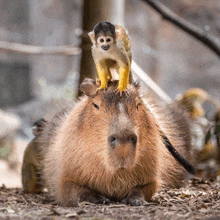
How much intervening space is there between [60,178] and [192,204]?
38.7 inches

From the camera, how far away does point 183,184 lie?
3527 millimetres

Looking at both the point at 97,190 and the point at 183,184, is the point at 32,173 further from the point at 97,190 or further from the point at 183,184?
the point at 183,184

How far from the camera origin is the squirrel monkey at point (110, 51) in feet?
7.45

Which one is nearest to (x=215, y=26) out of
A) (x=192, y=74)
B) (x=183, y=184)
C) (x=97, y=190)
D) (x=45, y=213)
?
(x=192, y=74)

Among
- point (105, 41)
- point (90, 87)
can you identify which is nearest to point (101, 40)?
point (105, 41)

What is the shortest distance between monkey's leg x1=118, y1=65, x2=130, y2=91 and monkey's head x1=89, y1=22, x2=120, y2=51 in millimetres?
175

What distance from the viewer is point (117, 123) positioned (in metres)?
2.30

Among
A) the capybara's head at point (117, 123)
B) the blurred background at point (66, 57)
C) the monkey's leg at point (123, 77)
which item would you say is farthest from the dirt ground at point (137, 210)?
the blurred background at point (66, 57)

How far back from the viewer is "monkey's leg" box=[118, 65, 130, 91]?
240 centimetres

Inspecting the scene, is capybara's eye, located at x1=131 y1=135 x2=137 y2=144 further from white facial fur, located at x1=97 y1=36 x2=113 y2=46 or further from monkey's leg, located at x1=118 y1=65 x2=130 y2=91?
white facial fur, located at x1=97 y1=36 x2=113 y2=46

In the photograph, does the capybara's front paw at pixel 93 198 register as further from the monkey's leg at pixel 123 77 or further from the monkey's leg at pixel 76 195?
the monkey's leg at pixel 123 77

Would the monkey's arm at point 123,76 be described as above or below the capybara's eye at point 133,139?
above

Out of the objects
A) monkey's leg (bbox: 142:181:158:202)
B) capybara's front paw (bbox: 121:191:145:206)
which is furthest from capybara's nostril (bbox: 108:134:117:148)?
monkey's leg (bbox: 142:181:158:202)

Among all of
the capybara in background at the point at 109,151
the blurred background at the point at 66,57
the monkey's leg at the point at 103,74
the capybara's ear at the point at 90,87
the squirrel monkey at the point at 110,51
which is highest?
the blurred background at the point at 66,57
